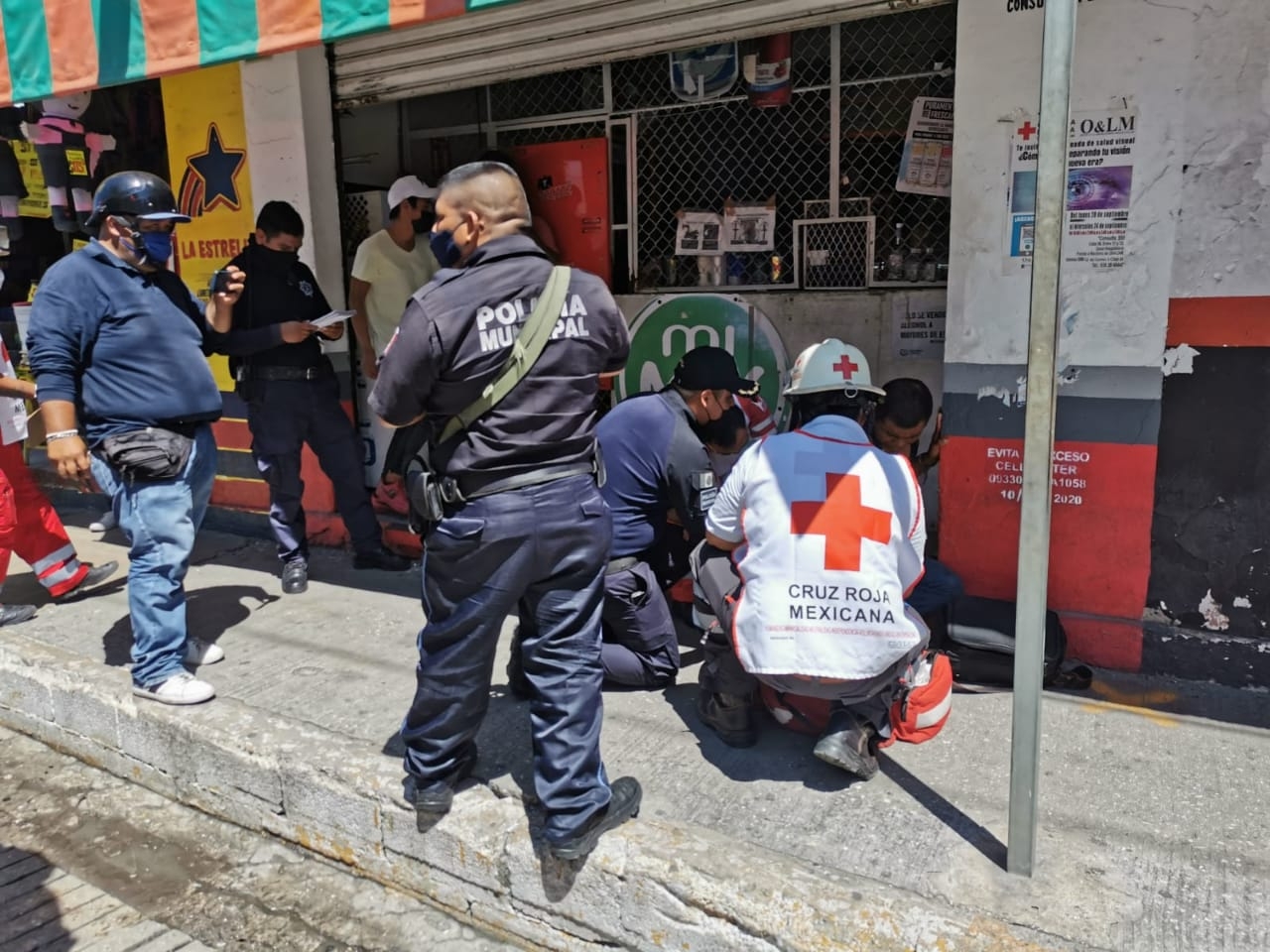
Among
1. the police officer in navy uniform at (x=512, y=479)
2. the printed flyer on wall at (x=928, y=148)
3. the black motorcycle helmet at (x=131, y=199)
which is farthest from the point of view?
the printed flyer on wall at (x=928, y=148)

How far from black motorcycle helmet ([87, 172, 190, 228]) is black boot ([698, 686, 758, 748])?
2622 mm

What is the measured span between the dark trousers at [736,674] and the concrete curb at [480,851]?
1.63 feet

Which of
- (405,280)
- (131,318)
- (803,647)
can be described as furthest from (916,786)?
(405,280)

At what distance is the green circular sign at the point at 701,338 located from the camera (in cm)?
483

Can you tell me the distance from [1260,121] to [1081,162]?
20.4 inches

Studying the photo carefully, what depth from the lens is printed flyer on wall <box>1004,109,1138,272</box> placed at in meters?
3.17

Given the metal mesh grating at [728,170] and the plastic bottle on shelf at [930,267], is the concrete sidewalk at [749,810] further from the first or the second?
the metal mesh grating at [728,170]

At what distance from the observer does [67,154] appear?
5887 millimetres

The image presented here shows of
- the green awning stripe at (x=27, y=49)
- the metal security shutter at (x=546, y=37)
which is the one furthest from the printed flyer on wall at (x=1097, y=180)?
the green awning stripe at (x=27, y=49)

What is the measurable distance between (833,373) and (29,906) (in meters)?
2.95

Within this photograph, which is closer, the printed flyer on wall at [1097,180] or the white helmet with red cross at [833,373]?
the white helmet with red cross at [833,373]

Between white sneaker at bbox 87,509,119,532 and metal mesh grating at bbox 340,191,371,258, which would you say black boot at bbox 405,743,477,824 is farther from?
white sneaker at bbox 87,509,119,532

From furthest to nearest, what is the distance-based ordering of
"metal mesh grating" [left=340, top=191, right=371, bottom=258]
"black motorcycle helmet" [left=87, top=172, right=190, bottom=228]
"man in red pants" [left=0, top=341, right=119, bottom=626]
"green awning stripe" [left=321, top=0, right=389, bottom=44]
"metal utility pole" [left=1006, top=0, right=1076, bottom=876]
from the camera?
"metal mesh grating" [left=340, top=191, right=371, bottom=258], "man in red pants" [left=0, top=341, right=119, bottom=626], "green awning stripe" [left=321, top=0, right=389, bottom=44], "black motorcycle helmet" [left=87, top=172, right=190, bottom=228], "metal utility pole" [left=1006, top=0, right=1076, bottom=876]

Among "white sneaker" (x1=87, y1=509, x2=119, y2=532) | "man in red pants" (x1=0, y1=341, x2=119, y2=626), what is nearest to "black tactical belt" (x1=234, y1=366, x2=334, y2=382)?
"man in red pants" (x1=0, y1=341, x2=119, y2=626)
